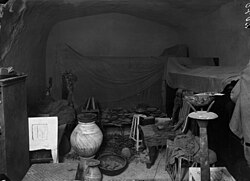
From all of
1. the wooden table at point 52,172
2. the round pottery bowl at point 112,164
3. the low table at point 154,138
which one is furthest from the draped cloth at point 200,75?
the wooden table at point 52,172

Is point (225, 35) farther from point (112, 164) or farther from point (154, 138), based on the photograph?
point (112, 164)

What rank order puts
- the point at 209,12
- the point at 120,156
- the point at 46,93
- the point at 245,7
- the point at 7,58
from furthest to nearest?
the point at 46,93 < the point at 209,12 < the point at 120,156 < the point at 245,7 < the point at 7,58

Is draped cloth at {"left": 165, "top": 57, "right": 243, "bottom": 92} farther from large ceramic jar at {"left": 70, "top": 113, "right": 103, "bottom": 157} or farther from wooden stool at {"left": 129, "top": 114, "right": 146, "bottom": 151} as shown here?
large ceramic jar at {"left": 70, "top": 113, "right": 103, "bottom": 157}

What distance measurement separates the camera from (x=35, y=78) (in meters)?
5.70

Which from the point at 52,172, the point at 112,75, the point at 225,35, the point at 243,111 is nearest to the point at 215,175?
the point at 243,111

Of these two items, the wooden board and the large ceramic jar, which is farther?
the large ceramic jar

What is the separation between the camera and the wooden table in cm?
260

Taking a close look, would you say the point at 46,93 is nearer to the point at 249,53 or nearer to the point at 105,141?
the point at 105,141

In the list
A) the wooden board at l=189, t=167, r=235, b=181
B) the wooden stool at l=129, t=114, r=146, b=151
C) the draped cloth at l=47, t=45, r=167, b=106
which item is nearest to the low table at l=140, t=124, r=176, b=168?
the wooden stool at l=129, t=114, r=146, b=151

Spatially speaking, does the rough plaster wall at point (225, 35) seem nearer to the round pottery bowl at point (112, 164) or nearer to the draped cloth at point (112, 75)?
the draped cloth at point (112, 75)

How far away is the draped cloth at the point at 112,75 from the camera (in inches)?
262

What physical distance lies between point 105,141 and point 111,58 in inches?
92.0

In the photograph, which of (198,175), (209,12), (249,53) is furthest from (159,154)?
(209,12)

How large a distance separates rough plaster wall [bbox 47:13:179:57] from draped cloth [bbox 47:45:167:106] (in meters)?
0.72
